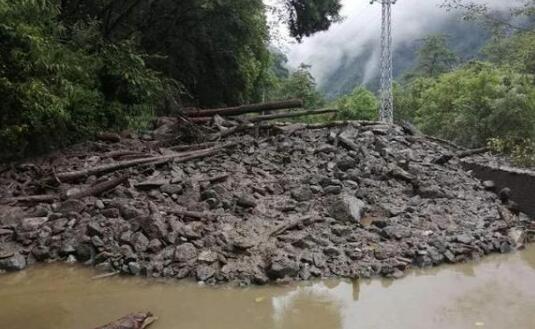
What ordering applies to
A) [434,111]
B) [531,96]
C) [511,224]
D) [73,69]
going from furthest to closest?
[434,111]
[531,96]
[73,69]
[511,224]

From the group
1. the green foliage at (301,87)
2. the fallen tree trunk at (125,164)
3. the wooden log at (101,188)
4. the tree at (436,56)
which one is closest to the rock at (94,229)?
the wooden log at (101,188)

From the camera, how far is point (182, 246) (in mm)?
6797

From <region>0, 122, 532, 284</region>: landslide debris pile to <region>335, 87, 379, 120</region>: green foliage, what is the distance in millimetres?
20892

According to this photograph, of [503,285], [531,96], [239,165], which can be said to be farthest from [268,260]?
[531,96]

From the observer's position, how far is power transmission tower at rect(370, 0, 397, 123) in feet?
85.9

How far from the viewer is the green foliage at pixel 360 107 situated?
3275cm

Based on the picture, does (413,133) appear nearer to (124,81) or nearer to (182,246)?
(124,81)

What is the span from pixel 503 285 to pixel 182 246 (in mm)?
4265

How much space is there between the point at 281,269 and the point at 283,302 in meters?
0.62

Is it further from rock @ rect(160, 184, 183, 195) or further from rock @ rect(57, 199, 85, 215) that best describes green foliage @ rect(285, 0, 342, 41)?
rock @ rect(57, 199, 85, 215)

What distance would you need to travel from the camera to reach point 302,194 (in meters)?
9.11

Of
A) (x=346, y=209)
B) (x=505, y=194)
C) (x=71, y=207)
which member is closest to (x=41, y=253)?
(x=71, y=207)

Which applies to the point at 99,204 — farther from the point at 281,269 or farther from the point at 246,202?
the point at 281,269

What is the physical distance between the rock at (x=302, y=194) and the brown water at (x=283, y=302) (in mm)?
2809
